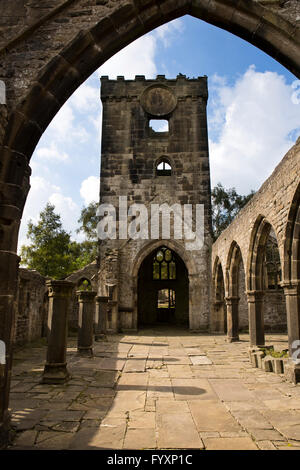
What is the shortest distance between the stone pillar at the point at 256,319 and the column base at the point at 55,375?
4.87m

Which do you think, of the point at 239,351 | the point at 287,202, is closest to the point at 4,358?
the point at 287,202

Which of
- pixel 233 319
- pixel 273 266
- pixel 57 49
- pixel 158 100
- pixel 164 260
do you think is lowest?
pixel 233 319

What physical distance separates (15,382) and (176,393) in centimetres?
269

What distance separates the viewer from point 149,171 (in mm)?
17016

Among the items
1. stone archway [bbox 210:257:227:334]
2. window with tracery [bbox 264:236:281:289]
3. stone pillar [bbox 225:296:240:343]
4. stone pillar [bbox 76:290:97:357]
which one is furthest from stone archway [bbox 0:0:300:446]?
window with tracery [bbox 264:236:281:289]

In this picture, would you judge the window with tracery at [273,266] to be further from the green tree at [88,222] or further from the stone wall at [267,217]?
the green tree at [88,222]

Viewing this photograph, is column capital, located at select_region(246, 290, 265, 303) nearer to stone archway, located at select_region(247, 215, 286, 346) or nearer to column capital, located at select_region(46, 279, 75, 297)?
stone archway, located at select_region(247, 215, 286, 346)

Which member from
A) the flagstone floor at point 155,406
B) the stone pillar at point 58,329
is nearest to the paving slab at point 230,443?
the flagstone floor at point 155,406

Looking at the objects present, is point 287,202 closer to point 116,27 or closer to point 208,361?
point 208,361

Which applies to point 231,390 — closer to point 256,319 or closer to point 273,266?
point 256,319

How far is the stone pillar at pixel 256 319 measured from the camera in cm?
895

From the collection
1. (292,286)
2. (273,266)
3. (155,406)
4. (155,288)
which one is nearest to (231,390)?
(155,406)

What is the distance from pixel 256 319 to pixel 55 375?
5.27 m

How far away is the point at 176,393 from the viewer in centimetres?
541
